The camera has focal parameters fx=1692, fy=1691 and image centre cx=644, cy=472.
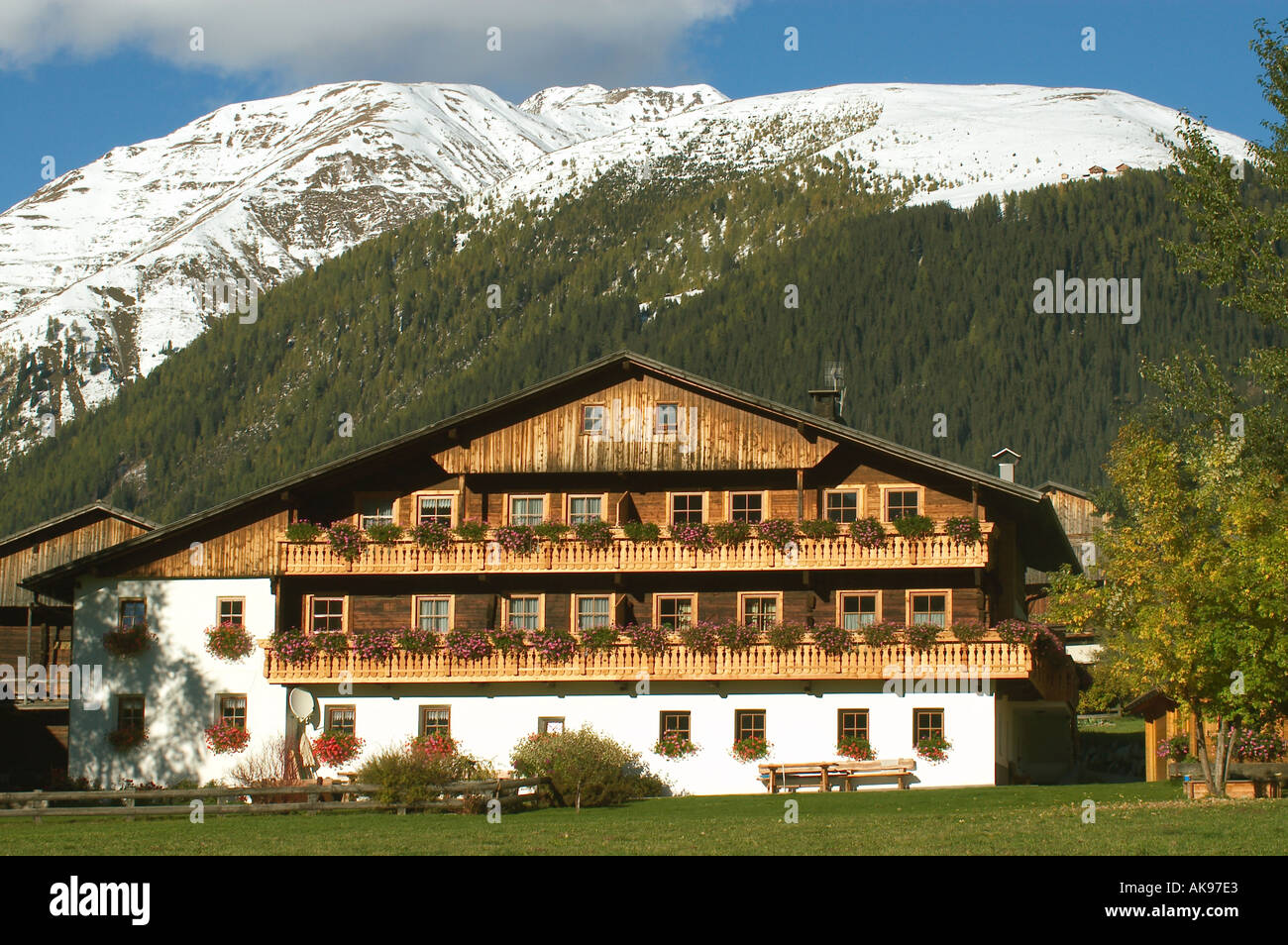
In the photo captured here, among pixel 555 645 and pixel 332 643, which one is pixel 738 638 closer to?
pixel 555 645

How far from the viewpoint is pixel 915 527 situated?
4206 cm

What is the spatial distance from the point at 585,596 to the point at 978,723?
10690mm

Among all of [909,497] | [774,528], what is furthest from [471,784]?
[909,497]

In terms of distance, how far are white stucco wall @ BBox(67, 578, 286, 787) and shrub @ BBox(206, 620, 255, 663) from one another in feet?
0.62

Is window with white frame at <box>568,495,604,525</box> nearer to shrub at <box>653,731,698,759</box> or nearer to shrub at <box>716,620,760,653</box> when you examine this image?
shrub at <box>716,620,760,653</box>

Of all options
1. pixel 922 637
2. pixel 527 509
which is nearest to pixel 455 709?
pixel 527 509

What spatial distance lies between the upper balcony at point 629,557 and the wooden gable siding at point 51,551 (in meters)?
14.5

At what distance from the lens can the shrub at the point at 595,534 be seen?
43.2 m

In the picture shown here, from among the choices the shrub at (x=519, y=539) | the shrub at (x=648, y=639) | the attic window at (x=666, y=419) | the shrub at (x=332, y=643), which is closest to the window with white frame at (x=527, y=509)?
the shrub at (x=519, y=539)

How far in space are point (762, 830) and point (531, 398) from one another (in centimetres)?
2078

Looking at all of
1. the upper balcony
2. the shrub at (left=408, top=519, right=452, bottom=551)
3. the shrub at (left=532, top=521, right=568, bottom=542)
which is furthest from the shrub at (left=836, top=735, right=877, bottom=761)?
the shrub at (left=408, top=519, right=452, bottom=551)
